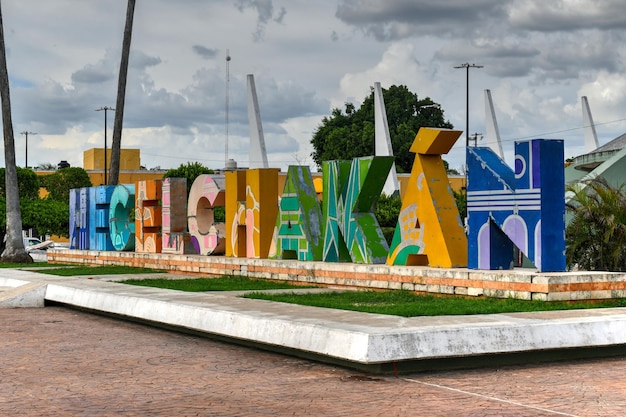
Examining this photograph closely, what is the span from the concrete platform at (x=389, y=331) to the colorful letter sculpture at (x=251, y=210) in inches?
330

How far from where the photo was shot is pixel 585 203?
19.7 meters

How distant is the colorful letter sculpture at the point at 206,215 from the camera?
25.4 meters

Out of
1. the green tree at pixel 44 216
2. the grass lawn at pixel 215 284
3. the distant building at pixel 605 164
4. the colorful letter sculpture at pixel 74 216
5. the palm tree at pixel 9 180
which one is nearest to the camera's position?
the grass lawn at pixel 215 284

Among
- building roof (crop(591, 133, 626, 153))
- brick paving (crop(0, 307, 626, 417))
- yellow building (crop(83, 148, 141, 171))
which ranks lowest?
brick paving (crop(0, 307, 626, 417))

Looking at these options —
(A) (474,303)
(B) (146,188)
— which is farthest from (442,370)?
(B) (146,188)

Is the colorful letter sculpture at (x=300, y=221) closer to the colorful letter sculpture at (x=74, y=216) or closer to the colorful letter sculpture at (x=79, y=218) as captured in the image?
the colorful letter sculpture at (x=79, y=218)

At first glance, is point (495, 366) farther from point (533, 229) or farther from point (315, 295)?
point (315, 295)

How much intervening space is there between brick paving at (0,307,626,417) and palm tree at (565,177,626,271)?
8421 mm

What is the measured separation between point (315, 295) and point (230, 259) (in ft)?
23.4

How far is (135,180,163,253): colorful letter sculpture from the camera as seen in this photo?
28344 mm

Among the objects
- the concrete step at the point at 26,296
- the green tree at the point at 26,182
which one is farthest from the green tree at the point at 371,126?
the concrete step at the point at 26,296

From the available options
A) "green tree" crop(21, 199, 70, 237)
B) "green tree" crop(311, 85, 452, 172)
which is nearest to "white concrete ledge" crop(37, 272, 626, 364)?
"green tree" crop(21, 199, 70, 237)

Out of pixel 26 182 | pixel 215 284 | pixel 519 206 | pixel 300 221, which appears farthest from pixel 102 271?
pixel 26 182

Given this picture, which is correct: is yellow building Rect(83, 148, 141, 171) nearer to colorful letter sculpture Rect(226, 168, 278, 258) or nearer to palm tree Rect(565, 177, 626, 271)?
colorful letter sculpture Rect(226, 168, 278, 258)
